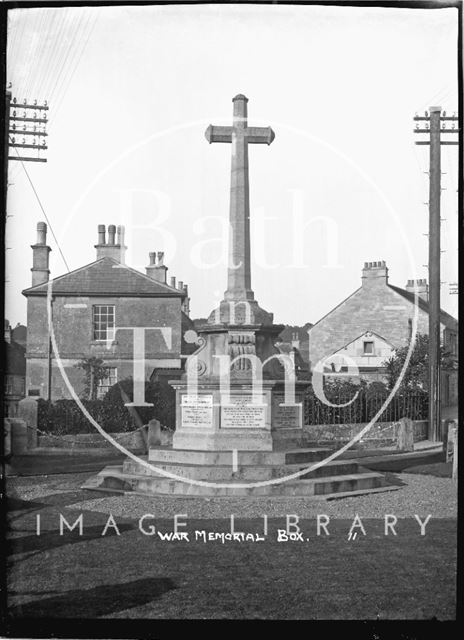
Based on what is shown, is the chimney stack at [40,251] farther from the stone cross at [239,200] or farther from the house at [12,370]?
the stone cross at [239,200]

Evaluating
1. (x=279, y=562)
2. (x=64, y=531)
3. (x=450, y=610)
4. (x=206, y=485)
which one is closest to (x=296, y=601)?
(x=279, y=562)

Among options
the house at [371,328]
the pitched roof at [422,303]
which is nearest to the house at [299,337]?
the house at [371,328]

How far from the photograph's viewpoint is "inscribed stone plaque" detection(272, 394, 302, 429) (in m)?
10.9

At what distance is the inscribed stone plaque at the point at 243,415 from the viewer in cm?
1059

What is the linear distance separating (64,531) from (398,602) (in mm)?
2983

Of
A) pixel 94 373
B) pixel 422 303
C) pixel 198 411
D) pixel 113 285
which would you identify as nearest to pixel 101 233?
pixel 198 411

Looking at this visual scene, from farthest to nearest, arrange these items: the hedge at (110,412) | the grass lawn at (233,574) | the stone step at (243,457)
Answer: the hedge at (110,412), the stone step at (243,457), the grass lawn at (233,574)

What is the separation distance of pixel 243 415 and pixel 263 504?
1.89 meters

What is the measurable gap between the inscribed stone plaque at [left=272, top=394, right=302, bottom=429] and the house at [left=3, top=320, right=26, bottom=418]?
3.24 m

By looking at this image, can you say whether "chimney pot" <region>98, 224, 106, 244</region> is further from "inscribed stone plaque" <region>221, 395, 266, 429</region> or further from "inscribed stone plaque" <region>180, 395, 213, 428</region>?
"inscribed stone plaque" <region>221, 395, 266, 429</region>

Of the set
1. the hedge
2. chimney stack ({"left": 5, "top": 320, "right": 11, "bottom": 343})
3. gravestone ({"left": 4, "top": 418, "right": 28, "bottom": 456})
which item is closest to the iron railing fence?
the hedge

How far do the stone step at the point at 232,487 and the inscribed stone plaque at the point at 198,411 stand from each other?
1012mm

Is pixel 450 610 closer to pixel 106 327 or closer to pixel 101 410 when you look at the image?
pixel 101 410

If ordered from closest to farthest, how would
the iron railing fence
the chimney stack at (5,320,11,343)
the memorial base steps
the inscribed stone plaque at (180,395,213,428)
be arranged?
the chimney stack at (5,320,11,343) < the memorial base steps < the inscribed stone plaque at (180,395,213,428) < the iron railing fence
